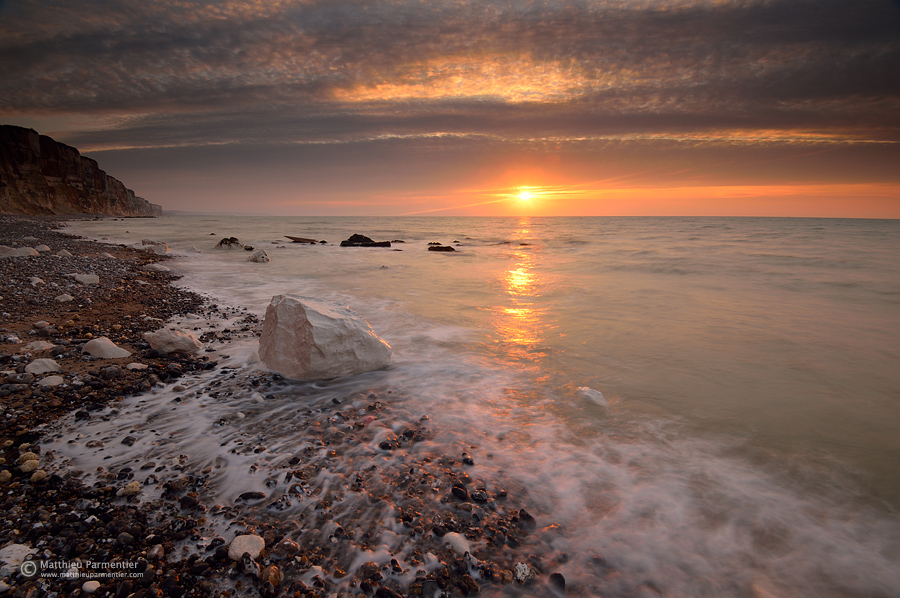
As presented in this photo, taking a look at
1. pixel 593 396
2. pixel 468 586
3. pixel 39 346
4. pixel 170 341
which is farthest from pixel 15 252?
pixel 593 396

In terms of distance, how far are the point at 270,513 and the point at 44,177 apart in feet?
292

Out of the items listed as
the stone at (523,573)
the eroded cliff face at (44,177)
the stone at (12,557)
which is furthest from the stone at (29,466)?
the eroded cliff face at (44,177)

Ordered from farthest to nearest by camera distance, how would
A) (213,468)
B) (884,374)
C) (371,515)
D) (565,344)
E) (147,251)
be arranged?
1. (147,251)
2. (565,344)
3. (884,374)
4. (213,468)
5. (371,515)

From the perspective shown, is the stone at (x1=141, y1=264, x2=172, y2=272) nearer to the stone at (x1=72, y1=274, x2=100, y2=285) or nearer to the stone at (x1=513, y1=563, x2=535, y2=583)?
the stone at (x1=72, y1=274, x2=100, y2=285)

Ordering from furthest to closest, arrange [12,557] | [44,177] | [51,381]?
1. [44,177]
2. [51,381]
3. [12,557]

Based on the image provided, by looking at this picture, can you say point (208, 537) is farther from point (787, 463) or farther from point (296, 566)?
point (787, 463)

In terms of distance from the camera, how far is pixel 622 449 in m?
3.64

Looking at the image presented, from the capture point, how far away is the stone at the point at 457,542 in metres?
2.39

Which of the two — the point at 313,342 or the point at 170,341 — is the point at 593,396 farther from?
the point at 170,341

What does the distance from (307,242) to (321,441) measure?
88.1 feet

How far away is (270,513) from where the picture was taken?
2598 mm

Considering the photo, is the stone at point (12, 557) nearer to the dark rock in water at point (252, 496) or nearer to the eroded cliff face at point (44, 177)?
the dark rock in water at point (252, 496)

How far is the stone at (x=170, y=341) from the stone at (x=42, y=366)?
3.03ft

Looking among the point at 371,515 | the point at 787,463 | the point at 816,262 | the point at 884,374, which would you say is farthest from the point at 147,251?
the point at 816,262
